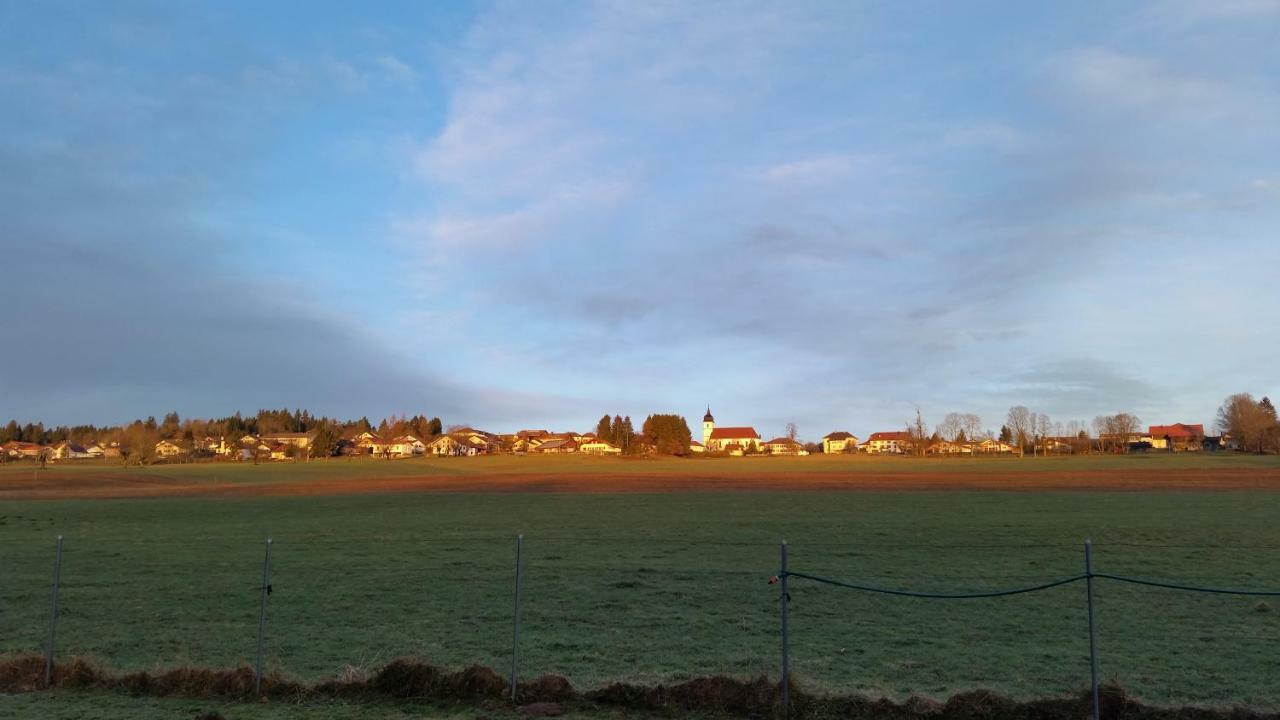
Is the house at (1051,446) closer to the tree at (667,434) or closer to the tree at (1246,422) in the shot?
the tree at (1246,422)

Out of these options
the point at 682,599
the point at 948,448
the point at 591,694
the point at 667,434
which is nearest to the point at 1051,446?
the point at 948,448

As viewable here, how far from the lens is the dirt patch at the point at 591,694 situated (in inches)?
337

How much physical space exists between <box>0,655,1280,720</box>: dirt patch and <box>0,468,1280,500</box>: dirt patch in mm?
49357

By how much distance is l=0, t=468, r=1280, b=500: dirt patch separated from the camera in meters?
59.2

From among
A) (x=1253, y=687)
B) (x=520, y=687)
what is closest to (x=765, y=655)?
(x=520, y=687)

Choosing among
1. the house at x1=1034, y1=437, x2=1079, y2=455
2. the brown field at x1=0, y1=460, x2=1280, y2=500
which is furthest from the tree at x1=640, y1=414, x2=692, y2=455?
the brown field at x1=0, y1=460, x2=1280, y2=500

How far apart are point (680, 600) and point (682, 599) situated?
14 centimetres

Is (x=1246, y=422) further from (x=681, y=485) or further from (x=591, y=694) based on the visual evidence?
(x=591, y=694)

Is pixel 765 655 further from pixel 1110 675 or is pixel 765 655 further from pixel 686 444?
pixel 686 444

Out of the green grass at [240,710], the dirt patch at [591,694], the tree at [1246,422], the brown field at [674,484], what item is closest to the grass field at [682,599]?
the green grass at [240,710]

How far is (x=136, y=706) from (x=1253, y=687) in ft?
44.7

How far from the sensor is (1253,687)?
1038 centimetres

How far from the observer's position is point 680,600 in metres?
17.3

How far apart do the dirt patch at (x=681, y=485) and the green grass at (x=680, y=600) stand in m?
22.6
